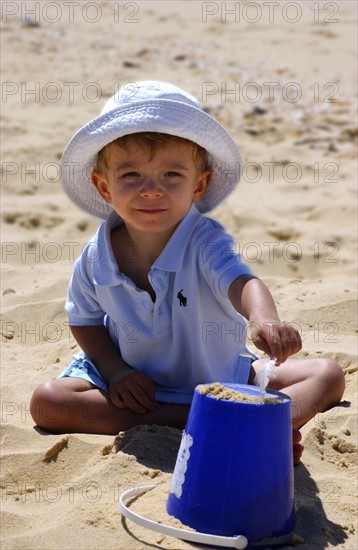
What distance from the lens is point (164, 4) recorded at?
40.2 feet

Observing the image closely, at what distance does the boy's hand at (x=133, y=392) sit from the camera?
2.43 meters

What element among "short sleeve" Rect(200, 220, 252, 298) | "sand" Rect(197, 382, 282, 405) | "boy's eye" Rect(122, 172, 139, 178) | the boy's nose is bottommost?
"sand" Rect(197, 382, 282, 405)

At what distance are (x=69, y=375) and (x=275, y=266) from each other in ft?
5.68

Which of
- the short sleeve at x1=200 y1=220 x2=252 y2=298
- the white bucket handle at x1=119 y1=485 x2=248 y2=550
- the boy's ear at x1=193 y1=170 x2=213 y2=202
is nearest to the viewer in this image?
the white bucket handle at x1=119 y1=485 x2=248 y2=550

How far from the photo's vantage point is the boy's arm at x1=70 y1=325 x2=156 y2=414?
2.44m

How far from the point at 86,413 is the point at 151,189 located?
0.68 meters

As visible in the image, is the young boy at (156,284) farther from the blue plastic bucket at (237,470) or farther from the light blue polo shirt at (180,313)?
the blue plastic bucket at (237,470)

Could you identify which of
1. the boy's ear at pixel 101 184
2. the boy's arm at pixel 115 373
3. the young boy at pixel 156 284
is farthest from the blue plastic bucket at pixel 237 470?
the boy's ear at pixel 101 184

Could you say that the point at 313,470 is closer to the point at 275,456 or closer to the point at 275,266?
the point at 275,456

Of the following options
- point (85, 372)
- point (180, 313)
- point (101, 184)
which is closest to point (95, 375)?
point (85, 372)

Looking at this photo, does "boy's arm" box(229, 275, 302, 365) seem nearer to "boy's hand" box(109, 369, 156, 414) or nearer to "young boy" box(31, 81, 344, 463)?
"young boy" box(31, 81, 344, 463)

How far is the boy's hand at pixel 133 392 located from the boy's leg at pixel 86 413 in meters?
0.03

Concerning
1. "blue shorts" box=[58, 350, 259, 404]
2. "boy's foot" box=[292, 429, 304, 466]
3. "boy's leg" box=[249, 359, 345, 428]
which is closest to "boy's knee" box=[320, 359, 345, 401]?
"boy's leg" box=[249, 359, 345, 428]

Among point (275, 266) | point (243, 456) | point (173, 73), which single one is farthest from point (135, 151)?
point (173, 73)
